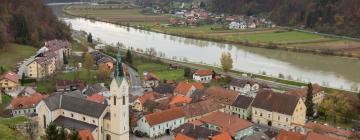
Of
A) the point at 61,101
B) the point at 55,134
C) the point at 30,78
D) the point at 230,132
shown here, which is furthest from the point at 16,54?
the point at 55,134

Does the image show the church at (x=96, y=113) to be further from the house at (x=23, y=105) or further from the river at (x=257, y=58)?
the river at (x=257, y=58)

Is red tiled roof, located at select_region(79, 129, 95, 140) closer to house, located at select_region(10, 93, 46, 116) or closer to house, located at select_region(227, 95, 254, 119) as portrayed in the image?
house, located at select_region(10, 93, 46, 116)

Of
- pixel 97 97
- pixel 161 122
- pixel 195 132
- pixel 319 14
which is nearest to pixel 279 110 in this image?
pixel 195 132

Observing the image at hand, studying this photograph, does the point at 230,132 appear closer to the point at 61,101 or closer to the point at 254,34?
the point at 61,101

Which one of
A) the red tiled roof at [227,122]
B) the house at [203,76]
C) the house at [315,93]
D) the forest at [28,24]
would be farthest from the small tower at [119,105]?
the forest at [28,24]

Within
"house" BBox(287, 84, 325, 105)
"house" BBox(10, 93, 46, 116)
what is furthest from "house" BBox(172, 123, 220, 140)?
"house" BBox(287, 84, 325, 105)

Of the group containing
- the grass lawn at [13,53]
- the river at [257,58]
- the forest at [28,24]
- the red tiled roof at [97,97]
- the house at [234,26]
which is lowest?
the river at [257,58]
